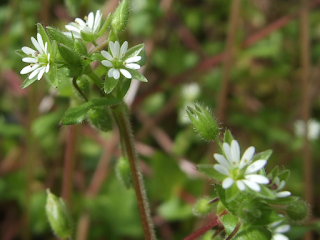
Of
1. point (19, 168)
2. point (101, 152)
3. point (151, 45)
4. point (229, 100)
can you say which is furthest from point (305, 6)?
point (19, 168)

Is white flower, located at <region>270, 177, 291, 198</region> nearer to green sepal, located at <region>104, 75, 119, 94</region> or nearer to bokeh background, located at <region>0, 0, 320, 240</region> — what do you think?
green sepal, located at <region>104, 75, 119, 94</region>

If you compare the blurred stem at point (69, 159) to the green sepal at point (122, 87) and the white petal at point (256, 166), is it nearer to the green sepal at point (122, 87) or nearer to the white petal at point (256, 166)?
the green sepal at point (122, 87)

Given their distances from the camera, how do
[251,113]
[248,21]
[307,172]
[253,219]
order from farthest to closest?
[248,21]
[251,113]
[307,172]
[253,219]

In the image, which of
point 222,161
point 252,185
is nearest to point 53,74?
point 222,161

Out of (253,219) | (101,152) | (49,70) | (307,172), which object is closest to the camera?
(253,219)

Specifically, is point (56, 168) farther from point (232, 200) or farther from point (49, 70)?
point (232, 200)

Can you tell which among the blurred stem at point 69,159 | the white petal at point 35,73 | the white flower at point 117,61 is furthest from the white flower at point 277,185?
the blurred stem at point 69,159

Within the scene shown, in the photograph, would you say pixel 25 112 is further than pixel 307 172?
Yes
